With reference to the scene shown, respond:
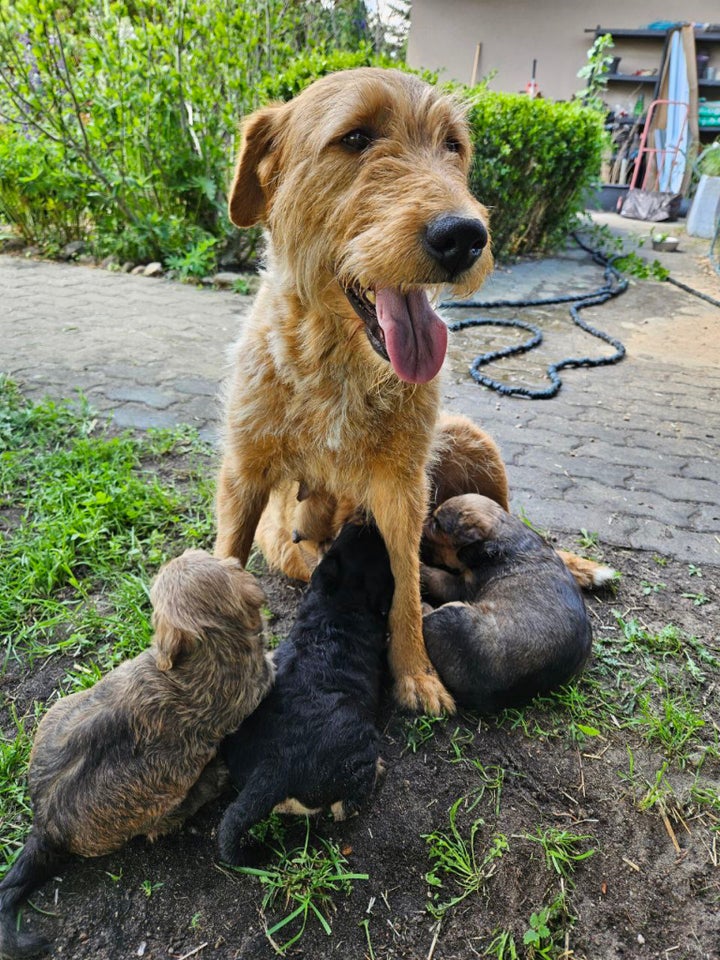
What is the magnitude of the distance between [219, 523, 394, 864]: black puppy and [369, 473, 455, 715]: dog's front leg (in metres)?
0.09

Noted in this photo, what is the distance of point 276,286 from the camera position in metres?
2.93

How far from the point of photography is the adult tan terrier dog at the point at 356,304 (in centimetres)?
230

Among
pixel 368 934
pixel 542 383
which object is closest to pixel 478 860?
pixel 368 934

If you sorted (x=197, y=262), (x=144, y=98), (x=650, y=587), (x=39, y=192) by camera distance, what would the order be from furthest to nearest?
(x=39, y=192) → (x=197, y=262) → (x=144, y=98) → (x=650, y=587)

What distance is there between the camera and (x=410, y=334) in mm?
2518

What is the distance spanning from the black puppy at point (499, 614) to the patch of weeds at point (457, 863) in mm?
574

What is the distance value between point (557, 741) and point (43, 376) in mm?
5184

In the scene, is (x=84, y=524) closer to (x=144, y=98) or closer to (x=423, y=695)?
(x=423, y=695)

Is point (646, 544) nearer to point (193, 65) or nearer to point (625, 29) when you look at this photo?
point (193, 65)

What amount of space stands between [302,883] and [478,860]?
1.91ft

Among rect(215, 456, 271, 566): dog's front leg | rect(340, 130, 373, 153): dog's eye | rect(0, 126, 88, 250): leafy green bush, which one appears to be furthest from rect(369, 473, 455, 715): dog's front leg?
rect(0, 126, 88, 250): leafy green bush

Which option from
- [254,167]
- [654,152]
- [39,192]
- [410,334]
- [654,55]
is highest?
[654,55]

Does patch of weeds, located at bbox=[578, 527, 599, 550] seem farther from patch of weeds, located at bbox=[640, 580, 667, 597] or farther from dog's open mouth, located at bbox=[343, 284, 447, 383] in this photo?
dog's open mouth, located at bbox=[343, 284, 447, 383]

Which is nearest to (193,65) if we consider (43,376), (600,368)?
(43,376)
